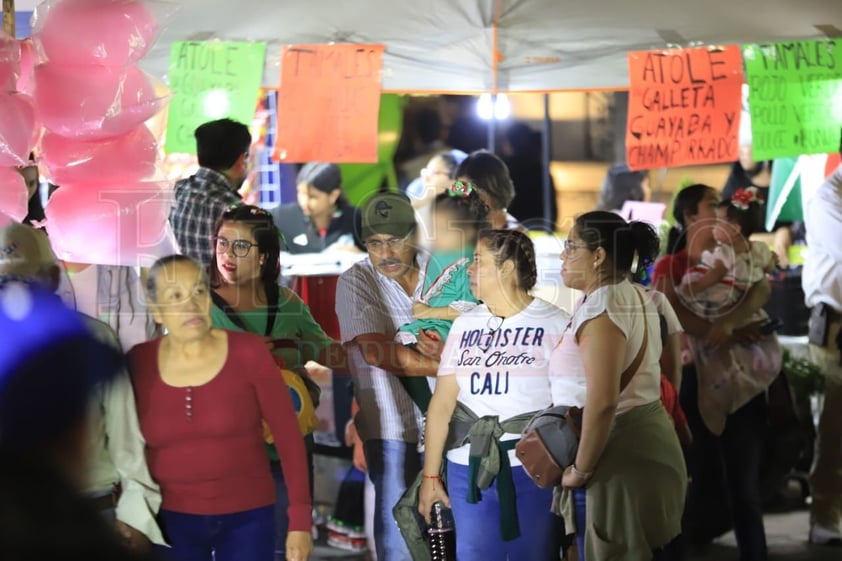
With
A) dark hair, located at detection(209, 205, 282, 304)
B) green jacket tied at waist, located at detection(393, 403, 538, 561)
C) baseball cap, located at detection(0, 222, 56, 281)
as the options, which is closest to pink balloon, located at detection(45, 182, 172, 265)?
dark hair, located at detection(209, 205, 282, 304)

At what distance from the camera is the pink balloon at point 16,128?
3373 millimetres

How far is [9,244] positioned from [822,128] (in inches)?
136

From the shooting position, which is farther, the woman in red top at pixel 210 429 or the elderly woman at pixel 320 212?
the elderly woman at pixel 320 212

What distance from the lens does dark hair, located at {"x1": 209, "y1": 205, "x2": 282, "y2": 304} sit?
134 inches

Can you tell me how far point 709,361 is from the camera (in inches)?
183

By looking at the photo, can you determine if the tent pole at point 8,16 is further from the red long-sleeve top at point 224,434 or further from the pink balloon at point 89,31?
the red long-sleeve top at point 224,434

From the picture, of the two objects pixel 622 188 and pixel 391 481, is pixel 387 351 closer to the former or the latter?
pixel 391 481

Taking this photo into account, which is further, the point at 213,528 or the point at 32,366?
the point at 213,528

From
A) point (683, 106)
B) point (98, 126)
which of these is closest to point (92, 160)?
point (98, 126)

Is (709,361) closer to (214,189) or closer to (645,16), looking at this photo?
(645,16)

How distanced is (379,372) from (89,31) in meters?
1.35

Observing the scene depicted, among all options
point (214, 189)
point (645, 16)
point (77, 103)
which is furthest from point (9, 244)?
point (645, 16)

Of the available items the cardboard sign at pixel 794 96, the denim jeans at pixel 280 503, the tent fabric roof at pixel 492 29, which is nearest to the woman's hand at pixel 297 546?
the denim jeans at pixel 280 503

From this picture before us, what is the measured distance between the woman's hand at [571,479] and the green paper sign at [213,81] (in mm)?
1819
